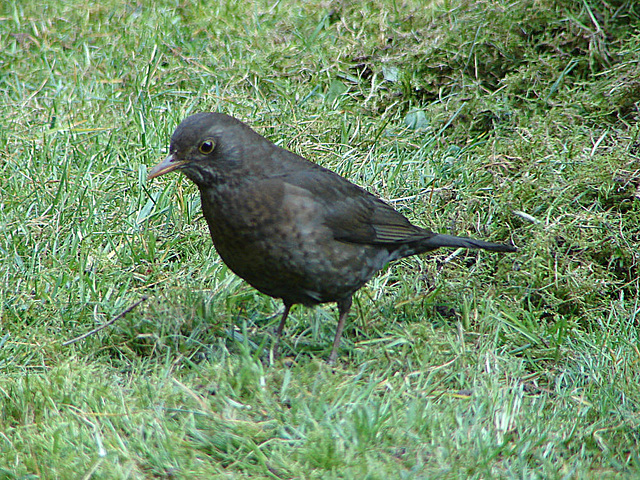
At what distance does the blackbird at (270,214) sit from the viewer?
146 inches

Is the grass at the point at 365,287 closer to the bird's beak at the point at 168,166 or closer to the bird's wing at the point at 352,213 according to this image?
the bird's wing at the point at 352,213

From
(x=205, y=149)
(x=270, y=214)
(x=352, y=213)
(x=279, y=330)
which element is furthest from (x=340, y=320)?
(x=205, y=149)

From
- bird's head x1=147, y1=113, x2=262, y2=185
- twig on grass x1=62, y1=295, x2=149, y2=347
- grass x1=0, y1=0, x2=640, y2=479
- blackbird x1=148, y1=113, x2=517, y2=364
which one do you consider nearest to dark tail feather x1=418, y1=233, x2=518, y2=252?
grass x1=0, y1=0, x2=640, y2=479

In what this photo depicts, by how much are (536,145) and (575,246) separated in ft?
2.89

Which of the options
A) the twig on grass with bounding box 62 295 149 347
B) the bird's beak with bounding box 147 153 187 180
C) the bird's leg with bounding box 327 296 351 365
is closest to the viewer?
the bird's beak with bounding box 147 153 187 180

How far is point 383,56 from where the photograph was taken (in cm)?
623

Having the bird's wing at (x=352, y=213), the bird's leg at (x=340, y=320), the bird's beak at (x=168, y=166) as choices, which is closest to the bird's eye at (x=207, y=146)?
the bird's beak at (x=168, y=166)

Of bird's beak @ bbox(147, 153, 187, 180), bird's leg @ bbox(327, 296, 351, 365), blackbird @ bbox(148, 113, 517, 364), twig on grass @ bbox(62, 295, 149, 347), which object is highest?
bird's beak @ bbox(147, 153, 187, 180)

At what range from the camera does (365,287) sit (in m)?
4.65

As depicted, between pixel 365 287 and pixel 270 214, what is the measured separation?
113cm

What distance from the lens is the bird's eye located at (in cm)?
373

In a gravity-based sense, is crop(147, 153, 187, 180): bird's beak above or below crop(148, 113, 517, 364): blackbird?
above

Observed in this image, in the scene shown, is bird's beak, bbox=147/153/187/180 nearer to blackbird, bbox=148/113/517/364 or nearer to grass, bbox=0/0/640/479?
blackbird, bbox=148/113/517/364

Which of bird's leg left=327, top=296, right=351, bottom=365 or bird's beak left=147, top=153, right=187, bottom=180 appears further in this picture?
bird's leg left=327, top=296, right=351, bottom=365
